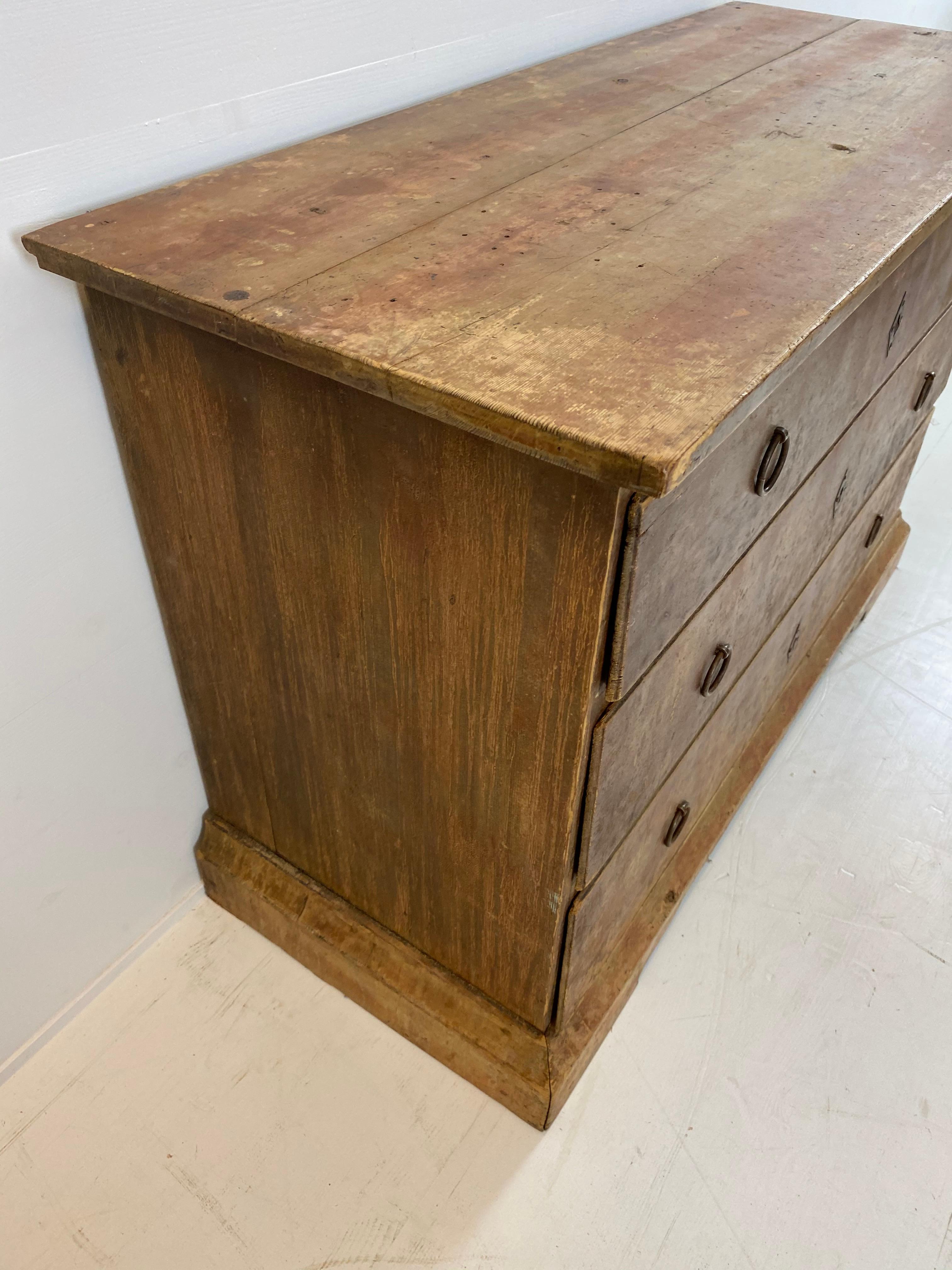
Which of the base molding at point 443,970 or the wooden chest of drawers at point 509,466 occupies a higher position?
the wooden chest of drawers at point 509,466

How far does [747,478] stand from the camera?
0.83 metres

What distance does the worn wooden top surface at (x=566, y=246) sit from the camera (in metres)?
0.60

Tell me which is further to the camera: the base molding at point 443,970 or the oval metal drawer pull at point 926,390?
the oval metal drawer pull at point 926,390

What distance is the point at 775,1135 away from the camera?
112cm

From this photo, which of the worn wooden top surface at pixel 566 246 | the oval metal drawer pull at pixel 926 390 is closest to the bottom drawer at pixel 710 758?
the oval metal drawer pull at pixel 926 390

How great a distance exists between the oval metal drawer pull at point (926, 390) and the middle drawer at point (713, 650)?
179mm

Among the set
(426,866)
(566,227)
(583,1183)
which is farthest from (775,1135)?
(566,227)

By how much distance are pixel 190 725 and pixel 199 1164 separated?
0.51 metres

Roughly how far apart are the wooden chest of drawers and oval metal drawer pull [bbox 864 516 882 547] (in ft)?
0.99

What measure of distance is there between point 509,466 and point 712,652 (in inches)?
16.3

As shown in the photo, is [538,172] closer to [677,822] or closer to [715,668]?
[715,668]

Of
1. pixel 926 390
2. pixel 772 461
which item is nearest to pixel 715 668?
pixel 772 461

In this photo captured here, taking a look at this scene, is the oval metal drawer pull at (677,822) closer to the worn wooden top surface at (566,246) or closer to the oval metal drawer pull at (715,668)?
the oval metal drawer pull at (715,668)

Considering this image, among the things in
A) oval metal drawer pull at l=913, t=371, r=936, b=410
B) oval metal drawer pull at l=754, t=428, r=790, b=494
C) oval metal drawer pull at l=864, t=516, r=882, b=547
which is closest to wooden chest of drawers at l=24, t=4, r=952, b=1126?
oval metal drawer pull at l=754, t=428, r=790, b=494
